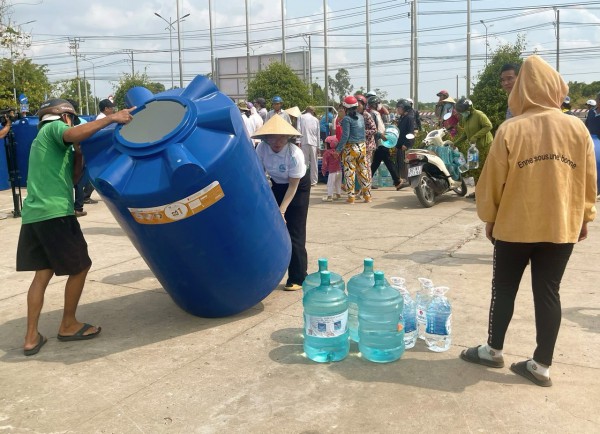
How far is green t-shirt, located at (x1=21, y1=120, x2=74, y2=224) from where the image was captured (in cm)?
390

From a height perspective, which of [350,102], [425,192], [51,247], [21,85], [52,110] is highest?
[21,85]

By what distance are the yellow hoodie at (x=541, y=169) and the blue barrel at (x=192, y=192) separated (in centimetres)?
157

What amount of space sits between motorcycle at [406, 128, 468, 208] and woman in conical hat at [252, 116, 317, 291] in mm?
4410

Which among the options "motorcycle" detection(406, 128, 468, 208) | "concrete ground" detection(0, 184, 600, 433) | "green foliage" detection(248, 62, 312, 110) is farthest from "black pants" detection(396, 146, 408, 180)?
"green foliage" detection(248, 62, 312, 110)

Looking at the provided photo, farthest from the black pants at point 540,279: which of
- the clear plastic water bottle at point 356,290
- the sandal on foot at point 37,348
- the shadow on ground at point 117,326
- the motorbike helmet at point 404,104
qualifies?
the motorbike helmet at point 404,104

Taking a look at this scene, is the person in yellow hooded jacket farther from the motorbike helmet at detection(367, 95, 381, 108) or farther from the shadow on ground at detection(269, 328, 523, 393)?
the motorbike helmet at detection(367, 95, 381, 108)

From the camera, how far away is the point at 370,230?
7.63m

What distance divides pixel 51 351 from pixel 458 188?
784 centimetres

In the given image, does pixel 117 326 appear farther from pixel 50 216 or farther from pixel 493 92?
pixel 493 92

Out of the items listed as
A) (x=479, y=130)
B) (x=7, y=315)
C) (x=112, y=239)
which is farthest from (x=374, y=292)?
(x=479, y=130)

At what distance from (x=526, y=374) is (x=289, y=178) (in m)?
2.35

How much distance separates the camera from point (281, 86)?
28.2 m

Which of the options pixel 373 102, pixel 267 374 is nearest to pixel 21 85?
pixel 373 102

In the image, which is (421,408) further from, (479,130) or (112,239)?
(479,130)
